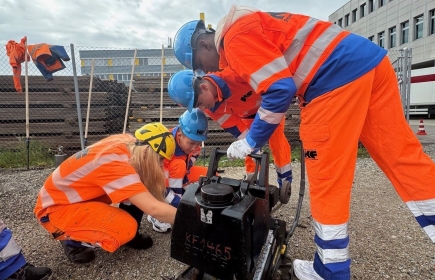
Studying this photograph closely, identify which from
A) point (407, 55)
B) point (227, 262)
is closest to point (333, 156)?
point (227, 262)

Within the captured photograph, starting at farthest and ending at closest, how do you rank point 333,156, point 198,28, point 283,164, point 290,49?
point 283,164 < point 198,28 < point 290,49 < point 333,156

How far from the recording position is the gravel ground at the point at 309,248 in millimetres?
2143

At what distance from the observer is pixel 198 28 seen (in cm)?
224

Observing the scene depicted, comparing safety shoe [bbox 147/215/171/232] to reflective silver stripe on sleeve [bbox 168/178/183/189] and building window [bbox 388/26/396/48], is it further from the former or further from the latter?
building window [bbox 388/26/396/48]

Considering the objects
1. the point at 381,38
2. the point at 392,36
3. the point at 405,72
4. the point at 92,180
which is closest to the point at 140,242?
the point at 92,180

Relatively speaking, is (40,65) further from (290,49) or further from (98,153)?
(290,49)

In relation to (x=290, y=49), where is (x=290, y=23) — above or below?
above

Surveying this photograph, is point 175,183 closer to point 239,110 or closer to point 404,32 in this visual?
point 239,110

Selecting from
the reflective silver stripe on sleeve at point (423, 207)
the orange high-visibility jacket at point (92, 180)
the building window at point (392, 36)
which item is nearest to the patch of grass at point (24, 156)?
the orange high-visibility jacket at point (92, 180)

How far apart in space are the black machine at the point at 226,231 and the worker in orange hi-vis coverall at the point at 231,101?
0.91 meters

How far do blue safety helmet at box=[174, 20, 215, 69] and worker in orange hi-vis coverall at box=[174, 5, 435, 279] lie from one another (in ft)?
1.38

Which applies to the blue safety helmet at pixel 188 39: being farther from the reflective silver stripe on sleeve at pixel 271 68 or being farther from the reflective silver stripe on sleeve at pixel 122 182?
the reflective silver stripe on sleeve at pixel 122 182

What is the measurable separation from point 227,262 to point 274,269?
1.51 feet

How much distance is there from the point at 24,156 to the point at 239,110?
5247mm
